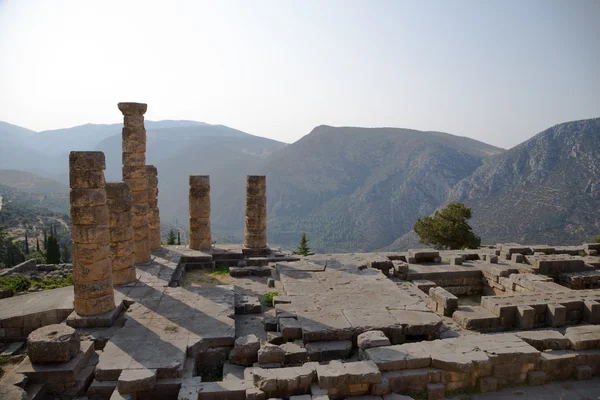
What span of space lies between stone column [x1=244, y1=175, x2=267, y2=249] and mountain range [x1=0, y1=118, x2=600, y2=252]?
3328 centimetres

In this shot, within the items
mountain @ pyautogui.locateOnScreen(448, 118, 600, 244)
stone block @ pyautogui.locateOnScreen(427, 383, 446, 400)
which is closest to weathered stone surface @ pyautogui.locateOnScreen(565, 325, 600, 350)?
stone block @ pyautogui.locateOnScreen(427, 383, 446, 400)

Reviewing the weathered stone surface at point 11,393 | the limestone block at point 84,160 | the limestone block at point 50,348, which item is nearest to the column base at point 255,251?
the limestone block at point 84,160

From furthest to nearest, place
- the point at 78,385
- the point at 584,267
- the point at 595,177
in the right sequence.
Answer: the point at 595,177 → the point at 584,267 → the point at 78,385

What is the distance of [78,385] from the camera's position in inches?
262

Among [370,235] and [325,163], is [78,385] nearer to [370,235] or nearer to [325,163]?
[370,235]

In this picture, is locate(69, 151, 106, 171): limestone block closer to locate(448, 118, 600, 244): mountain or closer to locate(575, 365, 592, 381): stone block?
locate(575, 365, 592, 381): stone block

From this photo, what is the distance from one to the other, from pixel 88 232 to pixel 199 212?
6.96 meters

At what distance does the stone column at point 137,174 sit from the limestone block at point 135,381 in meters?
7.27

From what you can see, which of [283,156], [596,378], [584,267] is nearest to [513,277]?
[584,267]

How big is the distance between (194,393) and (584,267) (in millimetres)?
14354

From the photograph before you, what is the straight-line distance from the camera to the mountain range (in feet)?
142

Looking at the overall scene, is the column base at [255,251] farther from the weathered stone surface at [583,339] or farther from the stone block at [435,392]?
the weathered stone surface at [583,339]

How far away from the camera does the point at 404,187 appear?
80625 mm

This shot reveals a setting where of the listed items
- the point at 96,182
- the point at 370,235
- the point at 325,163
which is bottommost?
the point at 370,235
